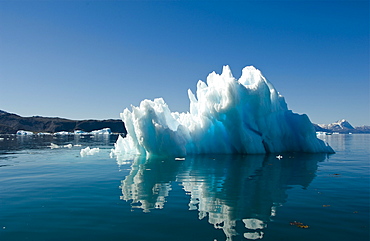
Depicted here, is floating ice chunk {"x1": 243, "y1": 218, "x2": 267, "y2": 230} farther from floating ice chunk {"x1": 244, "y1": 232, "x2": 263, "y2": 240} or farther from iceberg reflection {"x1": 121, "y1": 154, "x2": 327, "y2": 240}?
floating ice chunk {"x1": 244, "y1": 232, "x2": 263, "y2": 240}

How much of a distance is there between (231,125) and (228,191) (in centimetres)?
1697

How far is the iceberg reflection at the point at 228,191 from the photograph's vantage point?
27.7 ft

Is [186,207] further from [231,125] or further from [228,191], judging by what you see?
[231,125]

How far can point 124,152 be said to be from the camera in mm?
35562

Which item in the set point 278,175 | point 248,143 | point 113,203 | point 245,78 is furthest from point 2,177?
point 245,78

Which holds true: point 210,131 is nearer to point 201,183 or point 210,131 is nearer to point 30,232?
point 201,183

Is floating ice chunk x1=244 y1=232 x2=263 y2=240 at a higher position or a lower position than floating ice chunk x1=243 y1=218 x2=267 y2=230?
lower

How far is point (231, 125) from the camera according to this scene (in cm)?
2883

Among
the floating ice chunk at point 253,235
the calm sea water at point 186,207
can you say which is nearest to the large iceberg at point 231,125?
the calm sea water at point 186,207

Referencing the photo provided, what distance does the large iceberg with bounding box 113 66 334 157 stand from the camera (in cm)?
2727

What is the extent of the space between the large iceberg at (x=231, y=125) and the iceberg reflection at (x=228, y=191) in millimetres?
9257

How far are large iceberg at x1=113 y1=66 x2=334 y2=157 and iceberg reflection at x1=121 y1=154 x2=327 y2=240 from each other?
926 centimetres

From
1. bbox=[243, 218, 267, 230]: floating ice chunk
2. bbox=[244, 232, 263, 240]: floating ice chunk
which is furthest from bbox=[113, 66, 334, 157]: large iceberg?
bbox=[244, 232, 263, 240]: floating ice chunk

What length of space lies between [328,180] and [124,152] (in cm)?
2630
